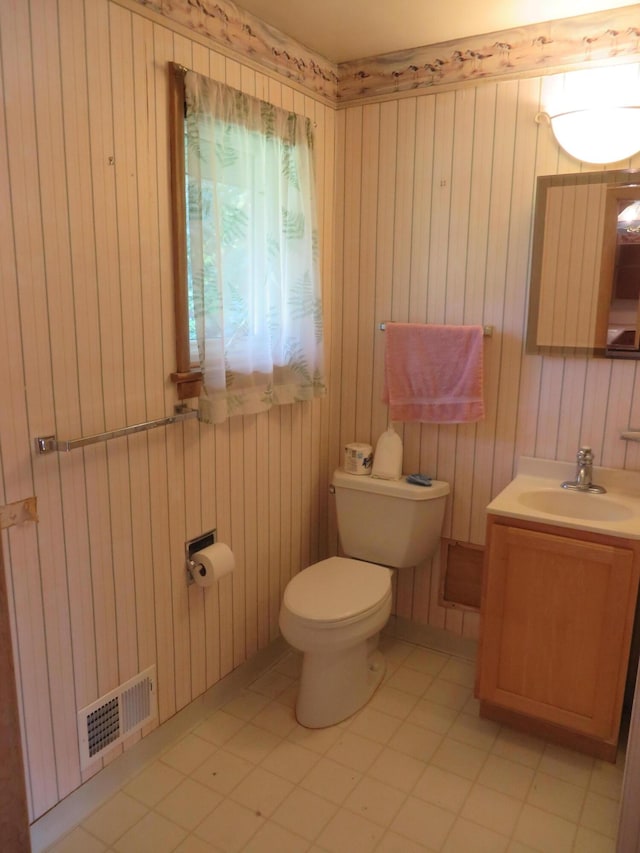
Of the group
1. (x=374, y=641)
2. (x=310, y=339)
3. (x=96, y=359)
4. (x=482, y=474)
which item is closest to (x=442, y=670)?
(x=374, y=641)

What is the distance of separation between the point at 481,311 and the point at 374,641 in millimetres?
1330

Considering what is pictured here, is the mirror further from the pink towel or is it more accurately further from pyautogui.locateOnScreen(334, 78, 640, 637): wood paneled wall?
the pink towel

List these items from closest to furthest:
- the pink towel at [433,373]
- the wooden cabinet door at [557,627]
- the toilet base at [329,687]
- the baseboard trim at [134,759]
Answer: the baseboard trim at [134,759] → the wooden cabinet door at [557,627] → the toilet base at [329,687] → the pink towel at [433,373]

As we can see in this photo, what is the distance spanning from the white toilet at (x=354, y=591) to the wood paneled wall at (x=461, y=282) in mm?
215

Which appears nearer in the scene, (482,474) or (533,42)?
(533,42)

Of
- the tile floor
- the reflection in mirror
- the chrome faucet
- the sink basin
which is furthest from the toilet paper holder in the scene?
the reflection in mirror

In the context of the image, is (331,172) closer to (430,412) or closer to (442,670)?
(430,412)

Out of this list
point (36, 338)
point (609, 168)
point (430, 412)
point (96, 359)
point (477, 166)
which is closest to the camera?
point (36, 338)

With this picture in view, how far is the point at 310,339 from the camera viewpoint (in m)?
2.42

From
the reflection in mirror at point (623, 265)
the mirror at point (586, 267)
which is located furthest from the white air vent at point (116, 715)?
the reflection in mirror at point (623, 265)

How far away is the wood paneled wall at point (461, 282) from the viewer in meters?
2.27

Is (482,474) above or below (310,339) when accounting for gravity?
below

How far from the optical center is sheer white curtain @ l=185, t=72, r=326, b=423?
6.25 feet

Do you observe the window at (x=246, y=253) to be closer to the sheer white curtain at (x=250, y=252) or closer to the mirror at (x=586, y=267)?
the sheer white curtain at (x=250, y=252)
